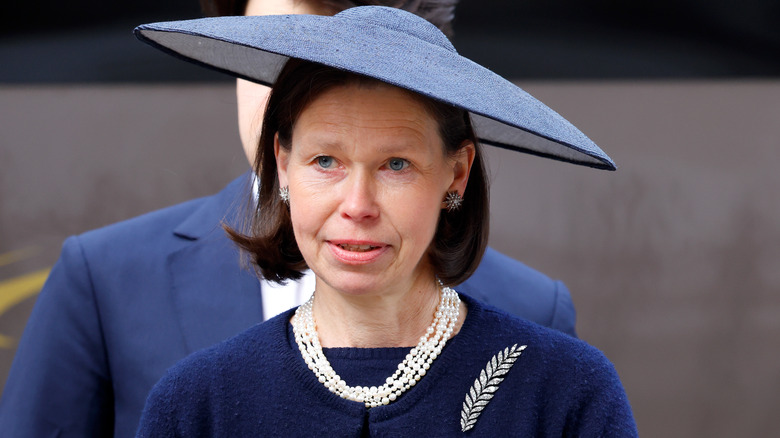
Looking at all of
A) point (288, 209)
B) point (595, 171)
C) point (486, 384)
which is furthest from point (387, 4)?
point (595, 171)

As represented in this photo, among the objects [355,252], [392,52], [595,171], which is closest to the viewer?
[392,52]

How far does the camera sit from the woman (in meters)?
1.26

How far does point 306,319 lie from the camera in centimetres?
145

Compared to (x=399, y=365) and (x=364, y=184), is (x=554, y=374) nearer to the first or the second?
(x=399, y=365)

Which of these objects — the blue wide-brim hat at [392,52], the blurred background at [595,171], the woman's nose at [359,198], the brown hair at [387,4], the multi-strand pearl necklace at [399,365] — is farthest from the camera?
the blurred background at [595,171]

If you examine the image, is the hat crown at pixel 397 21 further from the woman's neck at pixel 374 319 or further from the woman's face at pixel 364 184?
the woman's neck at pixel 374 319

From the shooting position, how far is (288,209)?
1.50 meters

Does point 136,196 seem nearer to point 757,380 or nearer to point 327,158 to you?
point 327,158

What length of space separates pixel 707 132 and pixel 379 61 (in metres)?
1.84

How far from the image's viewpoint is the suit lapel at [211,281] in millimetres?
1907

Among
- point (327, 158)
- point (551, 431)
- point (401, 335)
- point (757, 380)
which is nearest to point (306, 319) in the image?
point (401, 335)

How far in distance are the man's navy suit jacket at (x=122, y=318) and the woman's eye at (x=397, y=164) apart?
661 millimetres

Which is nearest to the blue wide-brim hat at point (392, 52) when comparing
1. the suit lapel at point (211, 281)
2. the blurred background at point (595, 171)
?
the suit lapel at point (211, 281)

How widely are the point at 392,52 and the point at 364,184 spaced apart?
0.18 meters
